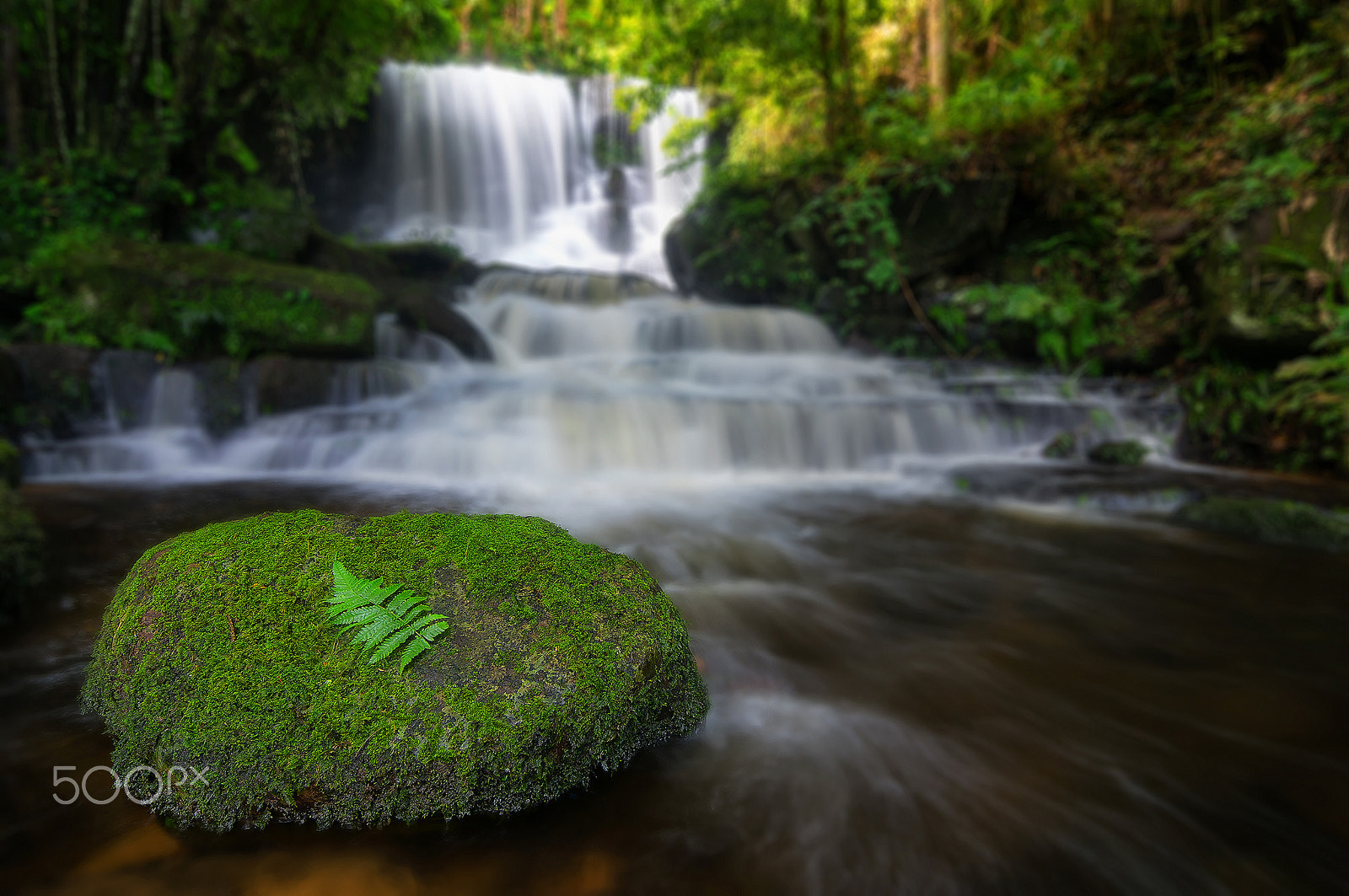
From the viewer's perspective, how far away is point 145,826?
145cm

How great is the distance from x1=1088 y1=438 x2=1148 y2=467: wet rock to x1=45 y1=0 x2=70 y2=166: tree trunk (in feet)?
38.5

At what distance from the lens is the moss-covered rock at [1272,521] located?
3.85m

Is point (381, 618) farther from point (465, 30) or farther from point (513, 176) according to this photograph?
point (513, 176)

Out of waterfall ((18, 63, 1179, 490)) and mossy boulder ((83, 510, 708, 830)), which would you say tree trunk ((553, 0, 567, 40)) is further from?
mossy boulder ((83, 510, 708, 830))

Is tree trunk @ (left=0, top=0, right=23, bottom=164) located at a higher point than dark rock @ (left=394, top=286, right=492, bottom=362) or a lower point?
higher

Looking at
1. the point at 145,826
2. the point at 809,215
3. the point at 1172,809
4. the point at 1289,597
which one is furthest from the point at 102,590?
the point at 809,215

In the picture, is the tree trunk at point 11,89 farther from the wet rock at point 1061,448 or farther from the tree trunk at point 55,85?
the wet rock at point 1061,448

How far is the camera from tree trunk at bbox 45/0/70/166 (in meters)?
7.69

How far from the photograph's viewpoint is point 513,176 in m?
16.8

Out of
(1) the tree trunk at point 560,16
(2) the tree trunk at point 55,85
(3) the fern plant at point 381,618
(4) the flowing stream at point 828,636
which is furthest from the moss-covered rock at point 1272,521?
(1) the tree trunk at point 560,16

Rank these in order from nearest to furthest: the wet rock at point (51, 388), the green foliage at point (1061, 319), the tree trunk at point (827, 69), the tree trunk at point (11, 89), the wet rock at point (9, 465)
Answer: the wet rock at point (9, 465) → the wet rock at point (51, 388) → the green foliage at point (1061, 319) → the tree trunk at point (11, 89) → the tree trunk at point (827, 69)

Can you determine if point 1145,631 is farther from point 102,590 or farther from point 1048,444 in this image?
point 102,590

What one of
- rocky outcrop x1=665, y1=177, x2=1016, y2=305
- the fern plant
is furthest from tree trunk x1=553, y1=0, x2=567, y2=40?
the fern plant

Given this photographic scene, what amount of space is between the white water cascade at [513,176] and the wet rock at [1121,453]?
34.4 ft
